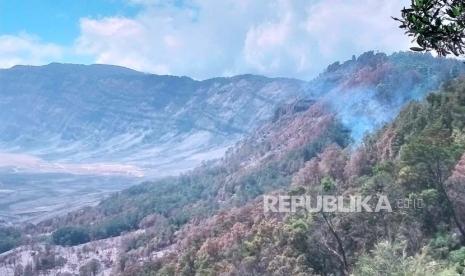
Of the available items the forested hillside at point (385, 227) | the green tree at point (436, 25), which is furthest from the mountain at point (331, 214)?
the green tree at point (436, 25)

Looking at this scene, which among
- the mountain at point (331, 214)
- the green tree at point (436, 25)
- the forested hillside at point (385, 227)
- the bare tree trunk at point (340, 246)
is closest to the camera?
the green tree at point (436, 25)

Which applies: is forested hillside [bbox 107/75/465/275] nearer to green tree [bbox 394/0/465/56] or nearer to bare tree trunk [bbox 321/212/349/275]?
bare tree trunk [bbox 321/212/349/275]

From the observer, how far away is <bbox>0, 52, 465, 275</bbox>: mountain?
35625mm

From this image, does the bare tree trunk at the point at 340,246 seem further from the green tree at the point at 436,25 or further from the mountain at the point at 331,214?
the green tree at the point at 436,25

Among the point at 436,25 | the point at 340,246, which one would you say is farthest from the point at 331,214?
the point at 436,25

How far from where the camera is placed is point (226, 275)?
138ft

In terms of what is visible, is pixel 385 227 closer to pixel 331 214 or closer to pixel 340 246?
pixel 340 246

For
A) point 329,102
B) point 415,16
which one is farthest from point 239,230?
point 329,102

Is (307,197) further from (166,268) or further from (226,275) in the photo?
(166,268)

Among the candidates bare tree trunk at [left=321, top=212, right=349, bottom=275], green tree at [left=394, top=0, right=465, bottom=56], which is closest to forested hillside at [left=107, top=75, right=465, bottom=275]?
bare tree trunk at [left=321, top=212, right=349, bottom=275]

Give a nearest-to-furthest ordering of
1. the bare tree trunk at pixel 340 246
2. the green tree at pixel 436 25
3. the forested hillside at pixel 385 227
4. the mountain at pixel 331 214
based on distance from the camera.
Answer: the green tree at pixel 436 25 → the forested hillside at pixel 385 227 → the mountain at pixel 331 214 → the bare tree trunk at pixel 340 246

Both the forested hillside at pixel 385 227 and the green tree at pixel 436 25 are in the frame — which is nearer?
the green tree at pixel 436 25

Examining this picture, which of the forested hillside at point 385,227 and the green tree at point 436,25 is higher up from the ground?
the green tree at point 436,25

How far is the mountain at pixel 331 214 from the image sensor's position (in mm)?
35625
